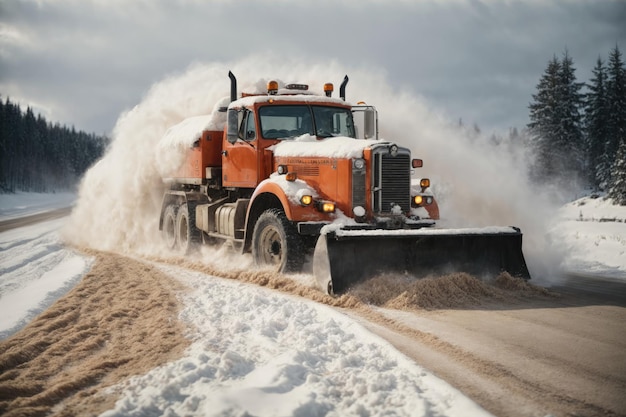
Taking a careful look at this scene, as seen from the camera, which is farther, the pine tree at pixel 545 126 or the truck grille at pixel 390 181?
the pine tree at pixel 545 126

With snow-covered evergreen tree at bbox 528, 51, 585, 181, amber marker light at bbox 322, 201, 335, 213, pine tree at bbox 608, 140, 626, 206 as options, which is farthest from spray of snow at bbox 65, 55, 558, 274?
snow-covered evergreen tree at bbox 528, 51, 585, 181

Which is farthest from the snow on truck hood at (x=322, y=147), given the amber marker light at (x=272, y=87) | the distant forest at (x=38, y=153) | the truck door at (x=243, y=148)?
the distant forest at (x=38, y=153)

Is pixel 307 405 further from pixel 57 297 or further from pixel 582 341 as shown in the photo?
pixel 57 297

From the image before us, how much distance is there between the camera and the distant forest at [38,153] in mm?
84875

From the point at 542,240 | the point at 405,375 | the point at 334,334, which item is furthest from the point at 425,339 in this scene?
the point at 542,240

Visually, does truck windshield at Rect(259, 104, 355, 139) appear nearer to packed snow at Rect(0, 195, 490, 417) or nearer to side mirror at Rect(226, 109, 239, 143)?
side mirror at Rect(226, 109, 239, 143)

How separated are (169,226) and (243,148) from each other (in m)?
4.31

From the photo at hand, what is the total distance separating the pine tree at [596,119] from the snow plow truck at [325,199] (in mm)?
42344

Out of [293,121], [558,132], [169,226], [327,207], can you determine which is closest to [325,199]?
[327,207]

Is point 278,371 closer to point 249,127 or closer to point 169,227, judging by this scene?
point 249,127

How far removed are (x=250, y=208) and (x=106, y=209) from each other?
7.29 meters

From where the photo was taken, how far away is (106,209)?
15.1 m

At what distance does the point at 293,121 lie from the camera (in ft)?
→ 32.2

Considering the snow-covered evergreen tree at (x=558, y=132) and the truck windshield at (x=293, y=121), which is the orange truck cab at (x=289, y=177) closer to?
the truck windshield at (x=293, y=121)
